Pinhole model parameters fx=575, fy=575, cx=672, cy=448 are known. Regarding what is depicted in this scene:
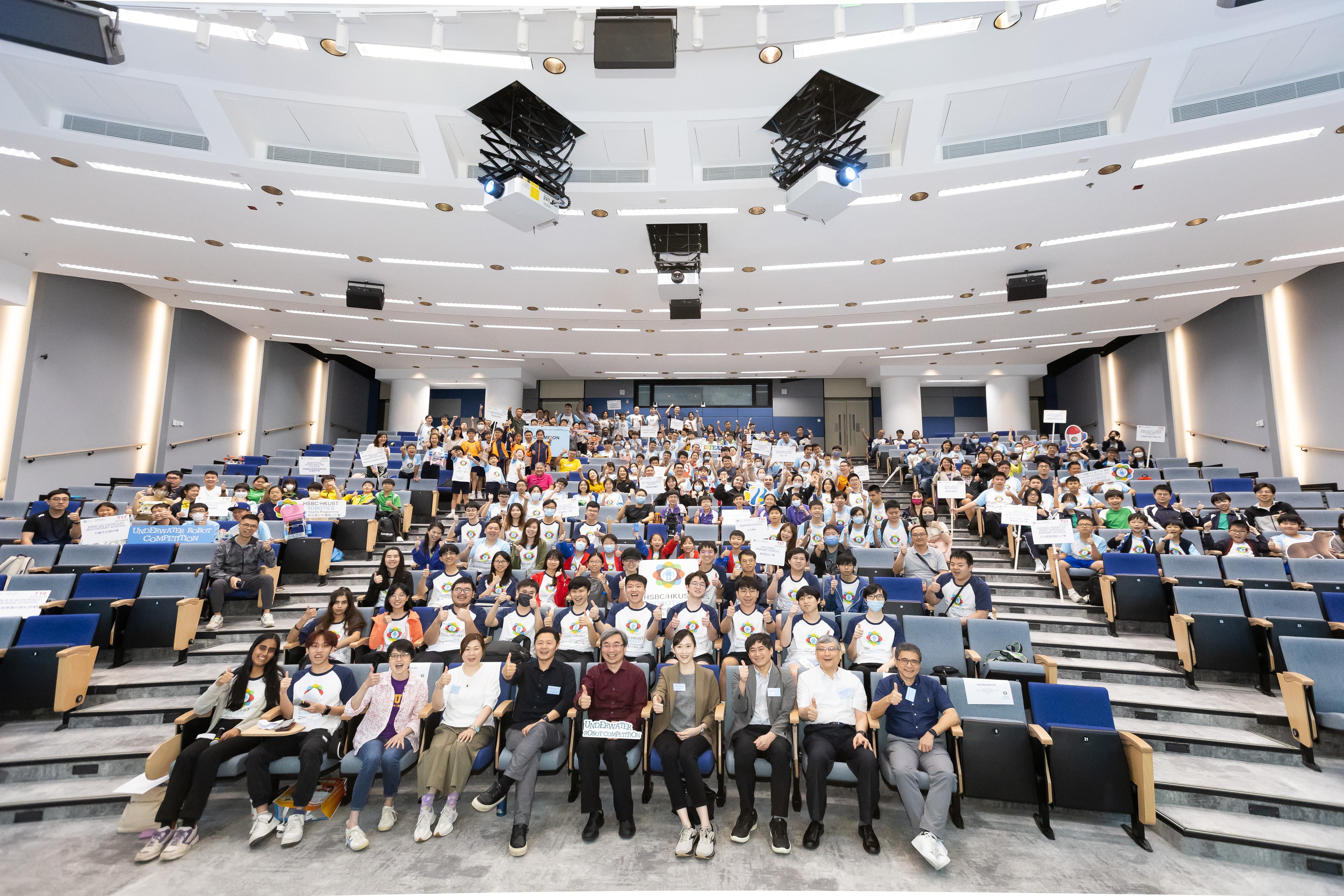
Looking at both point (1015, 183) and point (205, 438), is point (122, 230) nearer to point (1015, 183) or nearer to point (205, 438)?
point (205, 438)

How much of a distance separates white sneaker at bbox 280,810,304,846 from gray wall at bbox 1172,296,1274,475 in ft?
44.7

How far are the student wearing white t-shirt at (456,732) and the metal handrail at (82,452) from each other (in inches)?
355

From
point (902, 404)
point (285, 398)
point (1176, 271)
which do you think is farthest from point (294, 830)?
point (902, 404)

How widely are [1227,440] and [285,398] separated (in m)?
20.1

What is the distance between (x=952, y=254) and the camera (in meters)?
7.86

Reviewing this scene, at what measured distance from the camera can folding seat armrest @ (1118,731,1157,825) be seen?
10.2ft

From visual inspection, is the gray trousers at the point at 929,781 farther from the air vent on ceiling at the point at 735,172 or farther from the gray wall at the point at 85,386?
the gray wall at the point at 85,386

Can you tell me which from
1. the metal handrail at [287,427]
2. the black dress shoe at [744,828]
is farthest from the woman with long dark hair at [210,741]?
the metal handrail at [287,427]

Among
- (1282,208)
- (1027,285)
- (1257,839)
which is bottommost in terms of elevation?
(1257,839)

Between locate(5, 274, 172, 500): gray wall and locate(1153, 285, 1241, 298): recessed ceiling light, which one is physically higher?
locate(1153, 285, 1241, 298): recessed ceiling light

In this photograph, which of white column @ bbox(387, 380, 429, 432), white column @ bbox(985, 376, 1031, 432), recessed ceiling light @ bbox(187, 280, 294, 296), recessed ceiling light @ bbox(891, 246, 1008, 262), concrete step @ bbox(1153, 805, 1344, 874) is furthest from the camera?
white column @ bbox(387, 380, 429, 432)

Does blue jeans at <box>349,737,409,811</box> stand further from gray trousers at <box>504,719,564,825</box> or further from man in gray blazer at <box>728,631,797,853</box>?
man in gray blazer at <box>728,631,797,853</box>

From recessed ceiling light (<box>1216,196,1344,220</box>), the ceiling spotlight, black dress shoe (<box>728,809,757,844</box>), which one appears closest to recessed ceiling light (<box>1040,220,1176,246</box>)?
recessed ceiling light (<box>1216,196,1344,220</box>)

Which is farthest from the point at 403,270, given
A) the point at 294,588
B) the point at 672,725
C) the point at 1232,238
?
the point at 1232,238
